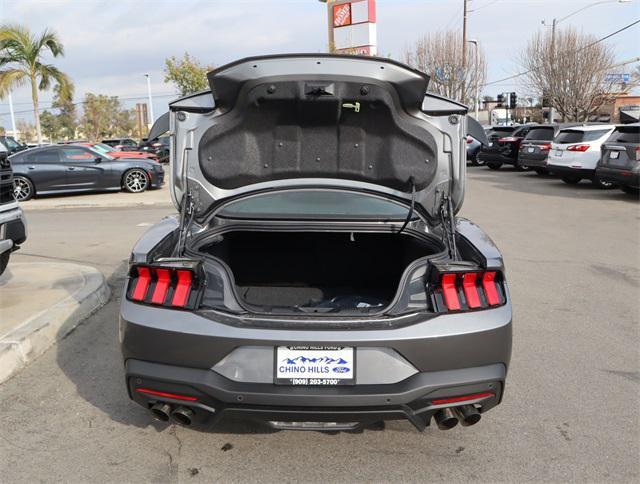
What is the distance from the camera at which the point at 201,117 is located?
10.7 feet

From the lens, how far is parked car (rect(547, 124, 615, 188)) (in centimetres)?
1450

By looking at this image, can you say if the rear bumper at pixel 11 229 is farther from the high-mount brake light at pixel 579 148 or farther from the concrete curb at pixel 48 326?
the high-mount brake light at pixel 579 148

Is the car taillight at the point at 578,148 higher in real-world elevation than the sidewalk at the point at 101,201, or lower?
higher

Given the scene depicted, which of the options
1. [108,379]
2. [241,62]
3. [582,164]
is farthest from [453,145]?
[582,164]

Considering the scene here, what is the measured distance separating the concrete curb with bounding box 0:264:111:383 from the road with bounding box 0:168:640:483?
0.09 metres

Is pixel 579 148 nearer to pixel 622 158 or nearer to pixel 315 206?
pixel 622 158

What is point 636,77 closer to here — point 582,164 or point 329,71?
point 582,164

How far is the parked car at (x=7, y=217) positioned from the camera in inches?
200

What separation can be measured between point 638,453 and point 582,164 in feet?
42.8

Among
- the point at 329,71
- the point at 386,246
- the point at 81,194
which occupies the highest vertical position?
the point at 329,71

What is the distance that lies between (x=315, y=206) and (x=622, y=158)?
36.6ft

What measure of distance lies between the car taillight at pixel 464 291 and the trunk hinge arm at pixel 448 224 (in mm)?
367

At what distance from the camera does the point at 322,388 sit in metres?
2.51

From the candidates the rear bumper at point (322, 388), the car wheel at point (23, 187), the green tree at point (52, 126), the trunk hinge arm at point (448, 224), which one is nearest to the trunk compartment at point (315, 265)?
the trunk hinge arm at point (448, 224)
